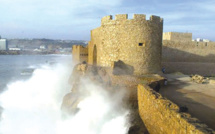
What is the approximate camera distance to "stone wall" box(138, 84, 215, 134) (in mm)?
3963

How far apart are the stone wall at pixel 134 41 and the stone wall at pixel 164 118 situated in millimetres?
3545

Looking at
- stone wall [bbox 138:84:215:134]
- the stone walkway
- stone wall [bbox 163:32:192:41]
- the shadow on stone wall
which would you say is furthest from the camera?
stone wall [bbox 163:32:192:41]

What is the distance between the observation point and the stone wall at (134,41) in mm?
10914

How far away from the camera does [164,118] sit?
5.34 m

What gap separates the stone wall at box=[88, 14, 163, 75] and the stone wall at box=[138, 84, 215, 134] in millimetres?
3545

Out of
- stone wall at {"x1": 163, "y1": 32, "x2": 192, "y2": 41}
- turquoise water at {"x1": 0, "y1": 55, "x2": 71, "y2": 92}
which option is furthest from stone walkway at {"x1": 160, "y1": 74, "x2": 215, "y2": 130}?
turquoise water at {"x1": 0, "y1": 55, "x2": 71, "y2": 92}

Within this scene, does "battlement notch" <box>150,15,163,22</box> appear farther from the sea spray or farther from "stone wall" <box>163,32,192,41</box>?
"stone wall" <box>163,32,192,41</box>

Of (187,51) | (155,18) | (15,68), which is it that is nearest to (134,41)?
(155,18)

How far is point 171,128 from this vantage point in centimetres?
484

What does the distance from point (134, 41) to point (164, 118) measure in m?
6.24

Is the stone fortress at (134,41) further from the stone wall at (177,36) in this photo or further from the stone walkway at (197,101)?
the stone wall at (177,36)

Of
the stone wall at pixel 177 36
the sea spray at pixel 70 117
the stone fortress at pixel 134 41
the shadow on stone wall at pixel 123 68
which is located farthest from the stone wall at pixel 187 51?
the sea spray at pixel 70 117

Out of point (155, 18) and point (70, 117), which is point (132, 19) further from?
point (70, 117)

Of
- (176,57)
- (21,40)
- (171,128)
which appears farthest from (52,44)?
(171,128)
